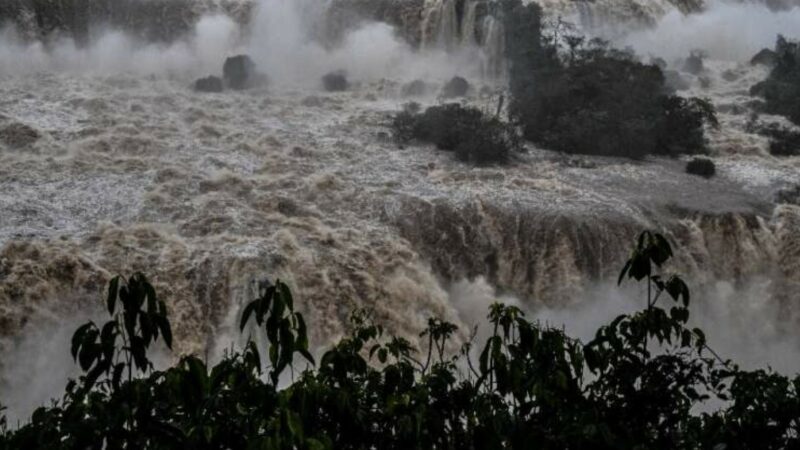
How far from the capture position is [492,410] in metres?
4.07

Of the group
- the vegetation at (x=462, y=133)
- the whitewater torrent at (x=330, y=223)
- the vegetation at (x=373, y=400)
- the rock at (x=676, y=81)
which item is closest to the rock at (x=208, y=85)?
the whitewater torrent at (x=330, y=223)

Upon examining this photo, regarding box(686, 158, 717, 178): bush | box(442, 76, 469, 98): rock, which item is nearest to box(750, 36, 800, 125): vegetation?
box(686, 158, 717, 178): bush

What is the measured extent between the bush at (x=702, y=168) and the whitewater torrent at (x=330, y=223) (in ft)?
1.02

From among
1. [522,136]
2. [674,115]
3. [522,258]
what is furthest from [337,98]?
[522,258]

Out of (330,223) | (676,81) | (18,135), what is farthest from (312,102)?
(676,81)

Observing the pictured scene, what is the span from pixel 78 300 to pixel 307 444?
11403 millimetres

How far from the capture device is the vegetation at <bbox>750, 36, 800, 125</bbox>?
26.8m

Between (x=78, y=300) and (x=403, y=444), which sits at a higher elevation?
(x=403, y=444)

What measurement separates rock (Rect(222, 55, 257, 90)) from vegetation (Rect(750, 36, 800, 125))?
18543mm

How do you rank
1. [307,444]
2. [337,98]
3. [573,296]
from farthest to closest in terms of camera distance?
1. [337,98]
2. [573,296]
3. [307,444]

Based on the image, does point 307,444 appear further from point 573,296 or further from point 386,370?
point 573,296

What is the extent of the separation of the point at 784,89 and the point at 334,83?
53.4 feet

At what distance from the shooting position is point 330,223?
16484 millimetres

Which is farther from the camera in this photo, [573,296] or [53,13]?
[53,13]
